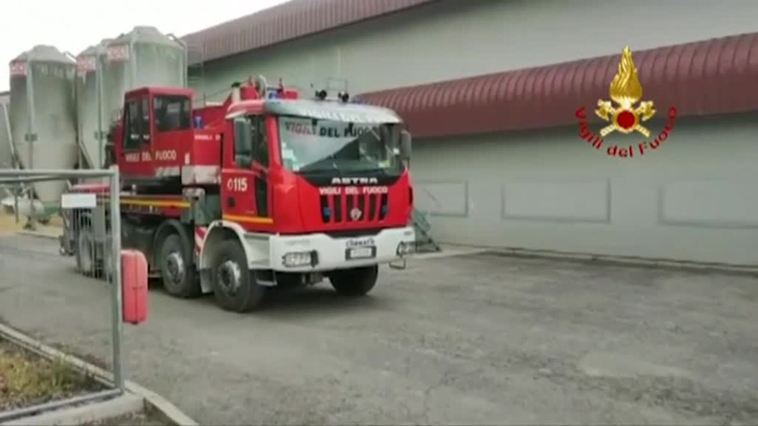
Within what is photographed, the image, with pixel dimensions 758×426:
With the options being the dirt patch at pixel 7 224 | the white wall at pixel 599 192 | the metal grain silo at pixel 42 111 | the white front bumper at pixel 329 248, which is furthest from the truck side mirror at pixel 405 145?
the metal grain silo at pixel 42 111

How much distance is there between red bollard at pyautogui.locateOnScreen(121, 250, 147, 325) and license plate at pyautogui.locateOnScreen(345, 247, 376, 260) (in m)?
3.98

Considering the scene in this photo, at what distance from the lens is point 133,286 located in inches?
222

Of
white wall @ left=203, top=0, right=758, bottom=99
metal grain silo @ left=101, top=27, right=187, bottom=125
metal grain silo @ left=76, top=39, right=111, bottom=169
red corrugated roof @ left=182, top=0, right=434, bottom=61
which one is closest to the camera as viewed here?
white wall @ left=203, top=0, right=758, bottom=99

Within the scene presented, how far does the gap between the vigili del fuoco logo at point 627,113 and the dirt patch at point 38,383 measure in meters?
12.0

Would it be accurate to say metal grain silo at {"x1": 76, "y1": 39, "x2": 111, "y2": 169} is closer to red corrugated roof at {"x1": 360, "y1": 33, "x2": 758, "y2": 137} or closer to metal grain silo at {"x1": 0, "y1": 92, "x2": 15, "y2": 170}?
metal grain silo at {"x1": 0, "y1": 92, "x2": 15, "y2": 170}

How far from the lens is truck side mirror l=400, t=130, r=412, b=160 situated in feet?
33.3

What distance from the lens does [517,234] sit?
58.4 feet

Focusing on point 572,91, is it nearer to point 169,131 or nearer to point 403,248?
point 403,248

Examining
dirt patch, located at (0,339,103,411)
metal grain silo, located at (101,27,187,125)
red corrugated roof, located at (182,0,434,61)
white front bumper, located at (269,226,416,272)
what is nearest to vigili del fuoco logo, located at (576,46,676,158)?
red corrugated roof, located at (182,0,434,61)

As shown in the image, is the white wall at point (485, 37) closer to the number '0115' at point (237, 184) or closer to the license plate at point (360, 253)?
the license plate at point (360, 253)

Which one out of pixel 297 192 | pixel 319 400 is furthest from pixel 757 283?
pixel 319 400

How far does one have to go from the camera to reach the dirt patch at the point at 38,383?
5672 millimetres

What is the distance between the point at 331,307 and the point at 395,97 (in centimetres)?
1102

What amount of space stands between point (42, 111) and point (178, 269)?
14.3 metres
